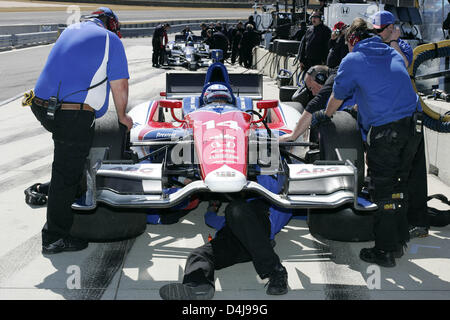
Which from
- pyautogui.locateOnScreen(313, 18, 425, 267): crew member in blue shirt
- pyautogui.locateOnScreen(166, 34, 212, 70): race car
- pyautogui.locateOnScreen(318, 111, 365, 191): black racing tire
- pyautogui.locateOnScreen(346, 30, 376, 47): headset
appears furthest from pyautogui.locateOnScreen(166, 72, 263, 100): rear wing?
pyautogui.locateOnScreen(166, 34, 212, 70): race car

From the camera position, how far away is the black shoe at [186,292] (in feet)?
13.1

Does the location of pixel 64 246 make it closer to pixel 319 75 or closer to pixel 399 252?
pixel 399 252

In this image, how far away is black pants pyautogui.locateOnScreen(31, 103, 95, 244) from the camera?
474 cm

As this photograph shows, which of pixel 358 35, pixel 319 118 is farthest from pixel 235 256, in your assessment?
pixel 358 35

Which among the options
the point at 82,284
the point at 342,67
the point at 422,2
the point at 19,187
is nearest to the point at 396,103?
Answer: the point at 342,67

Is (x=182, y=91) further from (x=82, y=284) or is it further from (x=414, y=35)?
(x=414, y=35)

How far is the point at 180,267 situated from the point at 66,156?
131cm

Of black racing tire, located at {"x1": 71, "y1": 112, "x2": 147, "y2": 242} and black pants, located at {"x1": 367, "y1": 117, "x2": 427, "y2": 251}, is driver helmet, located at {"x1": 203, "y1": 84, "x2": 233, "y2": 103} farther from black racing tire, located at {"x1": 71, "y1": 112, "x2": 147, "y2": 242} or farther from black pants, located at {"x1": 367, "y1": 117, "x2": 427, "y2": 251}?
black pants, located at {"x1": 367, "y1": 117, "x2": 427, "y2": 251}

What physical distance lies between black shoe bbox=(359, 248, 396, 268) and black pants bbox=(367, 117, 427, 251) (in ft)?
0.15

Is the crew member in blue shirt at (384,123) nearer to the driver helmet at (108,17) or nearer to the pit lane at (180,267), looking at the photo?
the pit lane at (180,267)

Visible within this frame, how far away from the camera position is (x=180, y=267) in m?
4.71

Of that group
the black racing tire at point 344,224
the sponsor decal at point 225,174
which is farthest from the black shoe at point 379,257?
the sponsor decal at point 225,174

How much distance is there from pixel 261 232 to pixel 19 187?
12.3 feet

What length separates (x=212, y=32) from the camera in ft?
83.9
